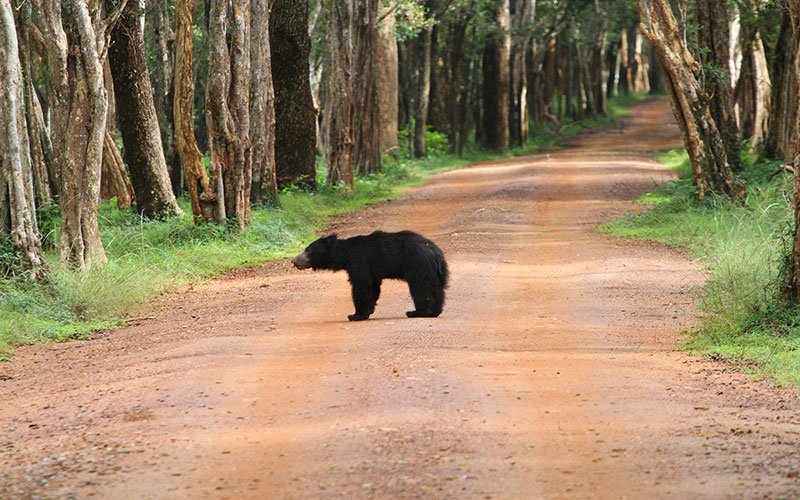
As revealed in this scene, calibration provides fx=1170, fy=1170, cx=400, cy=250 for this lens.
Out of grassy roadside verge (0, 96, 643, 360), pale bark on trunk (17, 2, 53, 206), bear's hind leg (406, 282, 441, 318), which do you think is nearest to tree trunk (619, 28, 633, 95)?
grassy roadside verge (0, 96, 643, 360)

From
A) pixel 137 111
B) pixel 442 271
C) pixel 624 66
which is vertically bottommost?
pixel 442 271

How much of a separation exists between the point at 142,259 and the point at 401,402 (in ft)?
30.4

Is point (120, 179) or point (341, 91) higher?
point (341, 91)

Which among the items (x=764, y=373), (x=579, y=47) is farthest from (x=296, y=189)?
(x=579, y=47)

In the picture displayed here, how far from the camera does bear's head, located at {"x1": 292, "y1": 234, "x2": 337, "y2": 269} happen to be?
1173cm

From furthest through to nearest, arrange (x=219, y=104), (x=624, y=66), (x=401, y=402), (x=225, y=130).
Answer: (x=624, y=66)
(x=225, y=130)
(x=219, y=104)
(x=401, y=402)

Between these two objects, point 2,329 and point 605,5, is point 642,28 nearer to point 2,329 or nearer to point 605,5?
point 2,329

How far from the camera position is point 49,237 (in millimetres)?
17312

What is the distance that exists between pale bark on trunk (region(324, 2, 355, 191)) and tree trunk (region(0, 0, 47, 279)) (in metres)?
13.7

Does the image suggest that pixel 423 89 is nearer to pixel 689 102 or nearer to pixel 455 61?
pixel 455 61

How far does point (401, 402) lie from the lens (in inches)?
307

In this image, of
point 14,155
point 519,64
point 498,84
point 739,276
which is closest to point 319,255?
point 14,155

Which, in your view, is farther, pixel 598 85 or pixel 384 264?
pixel 598 85

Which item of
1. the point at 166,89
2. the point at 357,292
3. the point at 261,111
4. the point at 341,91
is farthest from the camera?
the point at 341,91
